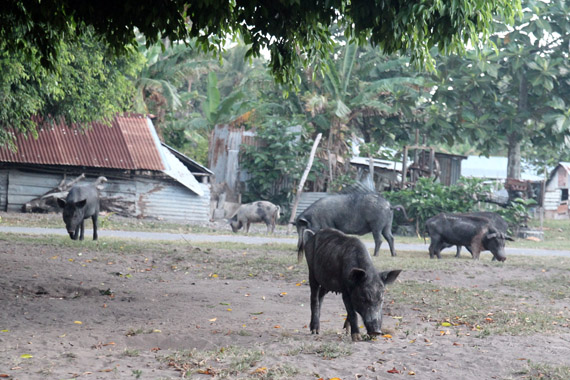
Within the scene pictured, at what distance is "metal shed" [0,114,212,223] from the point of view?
2548 centimetres

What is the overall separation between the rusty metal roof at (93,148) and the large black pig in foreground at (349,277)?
60.3 ft

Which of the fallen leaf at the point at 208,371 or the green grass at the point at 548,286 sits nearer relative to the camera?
the fallen leaf at the point at 208,371

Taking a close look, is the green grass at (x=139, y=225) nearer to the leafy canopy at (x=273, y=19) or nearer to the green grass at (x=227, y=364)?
the leafy canopy at (x=273, y=19)

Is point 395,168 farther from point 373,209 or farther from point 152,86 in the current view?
point 373,209

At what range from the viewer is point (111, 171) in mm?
26359

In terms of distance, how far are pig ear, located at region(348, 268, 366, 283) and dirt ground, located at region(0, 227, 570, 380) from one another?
64cm

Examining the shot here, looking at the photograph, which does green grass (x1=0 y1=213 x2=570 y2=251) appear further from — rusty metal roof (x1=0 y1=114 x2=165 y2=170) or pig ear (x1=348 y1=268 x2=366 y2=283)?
pig ear (x1=348 y1=268 x2=366 y2=283)

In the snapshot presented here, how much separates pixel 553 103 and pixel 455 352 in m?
27.9

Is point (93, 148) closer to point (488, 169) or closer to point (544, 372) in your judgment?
point (544, 372)

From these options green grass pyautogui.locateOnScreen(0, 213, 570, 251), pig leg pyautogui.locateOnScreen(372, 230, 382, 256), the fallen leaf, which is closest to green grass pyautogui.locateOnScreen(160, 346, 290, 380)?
the fallen leaf

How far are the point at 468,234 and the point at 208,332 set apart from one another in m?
10.4

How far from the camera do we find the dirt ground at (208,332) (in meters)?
6.26

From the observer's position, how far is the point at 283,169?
29.3 meters

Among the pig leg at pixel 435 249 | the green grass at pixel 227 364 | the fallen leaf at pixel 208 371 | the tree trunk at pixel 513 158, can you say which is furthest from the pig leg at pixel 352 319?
the tree trunk at pixel 513 158
